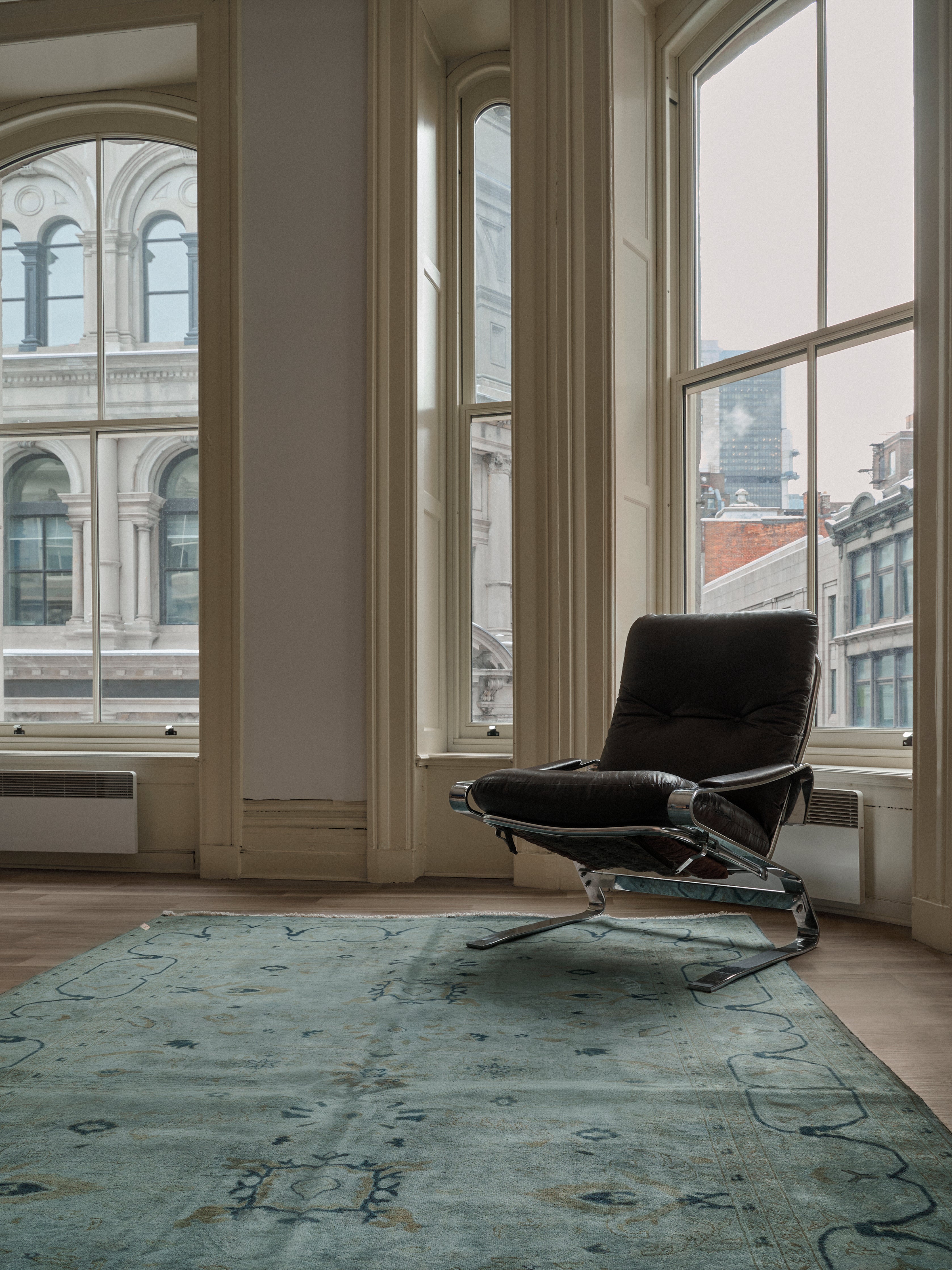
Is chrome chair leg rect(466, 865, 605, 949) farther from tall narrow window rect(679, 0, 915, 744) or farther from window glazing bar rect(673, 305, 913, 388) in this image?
window glazing bar rect(673, 305, 913, 388)

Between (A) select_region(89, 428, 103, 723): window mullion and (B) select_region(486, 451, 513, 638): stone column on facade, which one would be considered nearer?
(B) select_region(486, 451, 513, 638): stone column on facade

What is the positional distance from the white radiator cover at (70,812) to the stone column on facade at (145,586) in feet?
2.08

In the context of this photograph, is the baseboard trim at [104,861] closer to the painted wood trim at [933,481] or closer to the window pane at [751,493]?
the window pane at [751,493]

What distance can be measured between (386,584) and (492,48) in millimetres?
2277

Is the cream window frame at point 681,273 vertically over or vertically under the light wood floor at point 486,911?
over

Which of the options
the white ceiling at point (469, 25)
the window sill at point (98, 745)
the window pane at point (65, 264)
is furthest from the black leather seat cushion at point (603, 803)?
the window pane at point (65, 264)

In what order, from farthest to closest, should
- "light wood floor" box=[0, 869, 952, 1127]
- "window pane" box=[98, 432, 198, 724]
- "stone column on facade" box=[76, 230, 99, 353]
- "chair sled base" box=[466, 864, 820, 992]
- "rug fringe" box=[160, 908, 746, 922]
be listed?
1. "stone column on facade" box=[76, 230, 99, 353]
2. "window pane" box=[98, 432, 198, 724]
3. "rug fringe" box=[160, 908, 746, 922]
4. "chair sled base" box=[466, 864, 820, 992]
5. "light wood floor" box=[0, 869, 952, 1127]

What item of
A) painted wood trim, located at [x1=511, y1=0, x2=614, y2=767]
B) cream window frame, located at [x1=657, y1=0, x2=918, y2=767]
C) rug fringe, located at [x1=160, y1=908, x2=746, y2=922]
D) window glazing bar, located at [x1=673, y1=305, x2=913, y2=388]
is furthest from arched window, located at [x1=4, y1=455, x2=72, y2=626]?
window glazing bar, located at [x1=673, y1=305, x2=913, y2=388]

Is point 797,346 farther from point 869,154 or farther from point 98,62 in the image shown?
point 98,62

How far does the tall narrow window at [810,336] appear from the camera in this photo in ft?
10.6

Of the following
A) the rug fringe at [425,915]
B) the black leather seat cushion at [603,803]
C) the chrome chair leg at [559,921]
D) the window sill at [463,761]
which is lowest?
the rug fringe at [425,915]

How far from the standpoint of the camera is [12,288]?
4.57 m

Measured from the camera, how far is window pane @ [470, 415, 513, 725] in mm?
4129

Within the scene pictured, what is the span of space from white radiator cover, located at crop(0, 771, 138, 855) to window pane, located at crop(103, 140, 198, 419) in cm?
157
